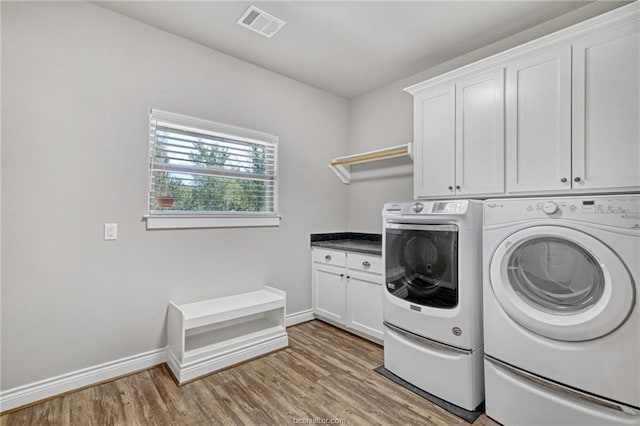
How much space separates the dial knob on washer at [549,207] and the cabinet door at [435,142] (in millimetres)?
834

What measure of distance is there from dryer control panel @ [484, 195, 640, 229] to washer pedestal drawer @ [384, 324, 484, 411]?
2.86ft

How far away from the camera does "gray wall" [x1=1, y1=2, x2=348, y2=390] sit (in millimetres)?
1870

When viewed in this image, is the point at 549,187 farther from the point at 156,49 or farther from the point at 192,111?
Answer: the point at 156,49

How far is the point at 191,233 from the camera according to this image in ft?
8.36

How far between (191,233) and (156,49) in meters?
1.50

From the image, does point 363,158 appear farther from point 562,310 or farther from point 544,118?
point 562,310

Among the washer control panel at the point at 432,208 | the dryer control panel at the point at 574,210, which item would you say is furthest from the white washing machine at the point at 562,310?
the washer control panel at the point at 432,208

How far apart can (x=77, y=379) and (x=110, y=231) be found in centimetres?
102

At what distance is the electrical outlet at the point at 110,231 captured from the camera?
2.16 metres

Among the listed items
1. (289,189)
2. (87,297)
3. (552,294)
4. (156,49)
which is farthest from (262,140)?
(552,294)

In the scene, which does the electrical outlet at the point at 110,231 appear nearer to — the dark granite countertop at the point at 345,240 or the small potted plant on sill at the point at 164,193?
the small potted plant on sill at the point at 164,193

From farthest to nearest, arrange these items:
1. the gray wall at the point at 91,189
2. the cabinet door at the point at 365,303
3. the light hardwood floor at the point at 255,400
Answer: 1. the cabinet door at the point at 365,303
2. the gray wall at the point at 91,189
3. the light hardwood floor at the point at 255,400

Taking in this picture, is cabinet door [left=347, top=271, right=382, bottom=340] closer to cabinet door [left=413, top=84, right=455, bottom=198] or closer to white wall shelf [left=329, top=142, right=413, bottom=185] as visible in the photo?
cabinet door [left=413, top=84, right=455, bottom=198]

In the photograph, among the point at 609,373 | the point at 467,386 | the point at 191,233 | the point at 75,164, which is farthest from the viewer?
the point at 191,233
